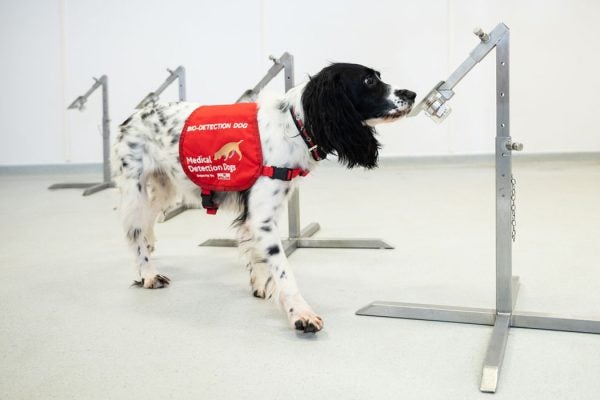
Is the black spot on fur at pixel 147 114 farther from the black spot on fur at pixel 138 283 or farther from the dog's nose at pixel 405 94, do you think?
the dog's nose at pixel 405 94

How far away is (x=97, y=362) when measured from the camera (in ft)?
6.45

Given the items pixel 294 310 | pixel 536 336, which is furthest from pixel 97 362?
pixel 536 336

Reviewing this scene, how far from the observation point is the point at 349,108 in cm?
235

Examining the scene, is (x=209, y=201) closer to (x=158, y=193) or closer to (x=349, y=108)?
(x=158, y=193)

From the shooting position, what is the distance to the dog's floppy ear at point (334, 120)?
233cm

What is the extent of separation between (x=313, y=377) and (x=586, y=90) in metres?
7.05

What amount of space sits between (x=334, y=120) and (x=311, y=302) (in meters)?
0.74

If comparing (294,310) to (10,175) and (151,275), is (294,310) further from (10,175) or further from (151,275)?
(10,175)

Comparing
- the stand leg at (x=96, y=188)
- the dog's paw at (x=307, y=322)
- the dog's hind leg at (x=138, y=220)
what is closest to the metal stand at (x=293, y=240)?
the dog's hind leg at (x=138, y=220)

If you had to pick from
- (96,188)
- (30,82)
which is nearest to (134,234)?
(96,188)

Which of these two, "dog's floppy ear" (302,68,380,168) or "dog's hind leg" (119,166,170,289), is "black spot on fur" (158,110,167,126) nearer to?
"dog's hind leg" (119,166,170,289)

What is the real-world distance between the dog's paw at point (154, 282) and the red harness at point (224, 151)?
43 cm

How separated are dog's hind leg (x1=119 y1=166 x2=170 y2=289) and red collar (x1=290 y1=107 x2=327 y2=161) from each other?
79 cm

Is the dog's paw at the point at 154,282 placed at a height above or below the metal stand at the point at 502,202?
below
